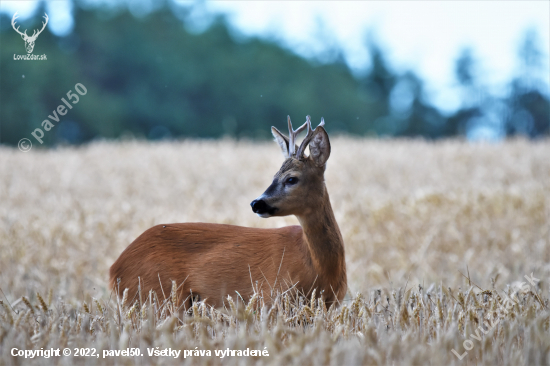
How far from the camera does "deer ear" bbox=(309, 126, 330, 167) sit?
12.2ft

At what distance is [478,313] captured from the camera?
3.66 m

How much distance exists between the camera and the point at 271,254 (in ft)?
12.8

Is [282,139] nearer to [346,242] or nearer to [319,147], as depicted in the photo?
[319,147]

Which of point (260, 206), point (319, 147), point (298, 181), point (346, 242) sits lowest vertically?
point (346, 242)

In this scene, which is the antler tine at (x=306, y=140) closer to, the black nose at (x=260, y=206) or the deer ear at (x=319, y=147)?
the deer ear at (x=319, y=147)

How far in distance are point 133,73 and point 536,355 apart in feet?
109

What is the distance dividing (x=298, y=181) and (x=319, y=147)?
0.29m

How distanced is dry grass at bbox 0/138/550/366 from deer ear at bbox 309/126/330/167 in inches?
38.5

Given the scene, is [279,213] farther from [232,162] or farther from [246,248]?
[232,162]

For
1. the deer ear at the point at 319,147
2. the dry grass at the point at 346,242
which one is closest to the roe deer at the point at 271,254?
the deer ear at the point at 319,147

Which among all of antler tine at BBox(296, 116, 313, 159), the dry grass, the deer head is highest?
antler tine at BBox(296, 116, 313, 159)

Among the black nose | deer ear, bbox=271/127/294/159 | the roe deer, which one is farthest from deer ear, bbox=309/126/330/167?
the black nose

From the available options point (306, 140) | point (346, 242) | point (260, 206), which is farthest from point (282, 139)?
point (346, 242)

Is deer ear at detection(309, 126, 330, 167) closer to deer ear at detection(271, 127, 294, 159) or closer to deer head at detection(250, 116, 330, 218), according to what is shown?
deer head at detection(250, 116, 330, 218)
